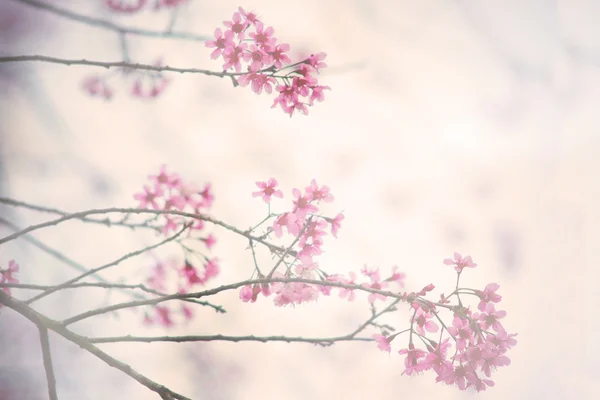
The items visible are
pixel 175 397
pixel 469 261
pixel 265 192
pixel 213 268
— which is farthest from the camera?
pixel 213 268

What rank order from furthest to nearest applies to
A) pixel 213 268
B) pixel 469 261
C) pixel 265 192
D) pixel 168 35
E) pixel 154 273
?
pixel 154 273 < pixel 213 268 < pixel 168 35 < pixel 265 192 < pixel 469 261

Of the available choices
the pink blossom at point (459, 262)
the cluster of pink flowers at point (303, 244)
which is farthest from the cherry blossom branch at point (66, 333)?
the pink blossom at point (459, 262)

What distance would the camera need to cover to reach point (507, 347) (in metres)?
0.71

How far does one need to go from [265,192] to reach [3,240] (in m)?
0.46

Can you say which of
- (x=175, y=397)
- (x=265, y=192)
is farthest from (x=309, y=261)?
(x=175, y=397)

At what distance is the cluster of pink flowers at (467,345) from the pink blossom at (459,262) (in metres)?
0.05

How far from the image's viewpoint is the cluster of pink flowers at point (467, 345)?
0.69 meters

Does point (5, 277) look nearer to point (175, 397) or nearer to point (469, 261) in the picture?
point (175, 397)

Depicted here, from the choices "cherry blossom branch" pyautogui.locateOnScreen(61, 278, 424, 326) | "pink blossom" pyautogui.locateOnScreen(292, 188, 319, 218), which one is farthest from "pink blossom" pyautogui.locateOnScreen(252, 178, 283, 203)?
"cherry blossom branch" pyautogui.locateOnScreen(61, 278, 424, 326)

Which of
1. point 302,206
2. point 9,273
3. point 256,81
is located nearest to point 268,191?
point 302,206

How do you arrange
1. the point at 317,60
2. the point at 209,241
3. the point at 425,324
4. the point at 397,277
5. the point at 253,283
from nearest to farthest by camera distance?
the point at 253,283 → the point at 425,324 → the point at 317,60 → the point at 397,277 → the point at 209,241

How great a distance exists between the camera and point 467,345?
708 millimetres

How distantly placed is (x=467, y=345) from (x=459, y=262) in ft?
0.46

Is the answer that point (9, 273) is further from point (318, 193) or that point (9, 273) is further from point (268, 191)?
point (318, 193)
